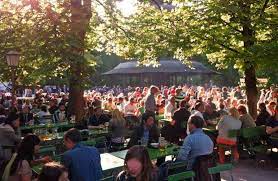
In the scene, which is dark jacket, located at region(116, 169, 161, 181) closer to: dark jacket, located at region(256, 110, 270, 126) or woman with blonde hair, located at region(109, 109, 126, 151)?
woman with blonde hair, located at region(109, 109, 126, 151)

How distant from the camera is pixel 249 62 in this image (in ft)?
49.1

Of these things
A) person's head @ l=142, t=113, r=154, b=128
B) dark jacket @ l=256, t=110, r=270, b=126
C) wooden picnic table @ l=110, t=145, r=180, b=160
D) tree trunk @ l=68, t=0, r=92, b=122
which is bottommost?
wooden picnic table @ l=110, t=145, r=180, b=160

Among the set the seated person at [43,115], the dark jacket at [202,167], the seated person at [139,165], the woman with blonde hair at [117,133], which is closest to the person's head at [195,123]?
the dark jacket at [202,167]

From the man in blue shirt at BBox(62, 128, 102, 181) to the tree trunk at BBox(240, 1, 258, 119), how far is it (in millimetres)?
8958

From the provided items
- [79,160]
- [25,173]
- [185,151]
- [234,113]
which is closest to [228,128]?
[234,113]

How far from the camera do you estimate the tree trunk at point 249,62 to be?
14812mm

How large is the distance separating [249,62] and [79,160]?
972 cm

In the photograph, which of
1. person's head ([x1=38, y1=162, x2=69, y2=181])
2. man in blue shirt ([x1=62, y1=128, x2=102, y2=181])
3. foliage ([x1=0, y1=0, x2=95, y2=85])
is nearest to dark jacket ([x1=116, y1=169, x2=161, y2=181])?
person's head ([x1=38, y1=162, x2=69, y2=181])

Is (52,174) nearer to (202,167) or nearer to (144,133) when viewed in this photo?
(202,167)

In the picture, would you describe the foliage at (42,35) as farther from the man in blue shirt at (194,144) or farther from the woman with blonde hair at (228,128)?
the man in blue shirt at (194,144)

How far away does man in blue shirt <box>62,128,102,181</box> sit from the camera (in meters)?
6.55

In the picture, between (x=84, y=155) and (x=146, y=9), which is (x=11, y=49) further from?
(x=84, y=155)

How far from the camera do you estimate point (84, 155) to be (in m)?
6.60

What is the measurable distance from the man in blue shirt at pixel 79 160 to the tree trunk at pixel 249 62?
353 inches
